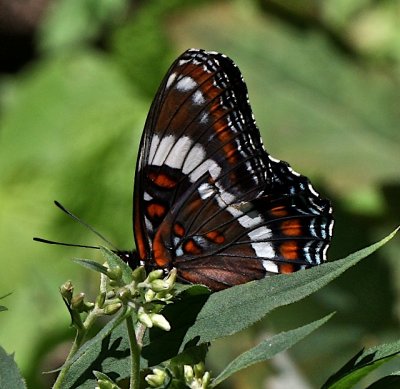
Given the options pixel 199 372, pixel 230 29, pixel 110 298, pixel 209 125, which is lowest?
pixel 199 372

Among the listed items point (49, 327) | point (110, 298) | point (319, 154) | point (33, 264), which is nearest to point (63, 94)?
point (33, 264)

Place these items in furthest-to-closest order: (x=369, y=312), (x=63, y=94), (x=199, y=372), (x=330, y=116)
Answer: (x=63, y=94)
(x=330, y=116)
(x=369, y=312)
(x=199, y=372)

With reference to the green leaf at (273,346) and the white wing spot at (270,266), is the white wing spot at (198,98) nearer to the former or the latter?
the white wing spot at (270,266)

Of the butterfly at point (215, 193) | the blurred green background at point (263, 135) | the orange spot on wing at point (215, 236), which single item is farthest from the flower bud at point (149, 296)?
the blurred green background at point (263, 135)

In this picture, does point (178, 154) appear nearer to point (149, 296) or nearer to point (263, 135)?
point (149, 296)

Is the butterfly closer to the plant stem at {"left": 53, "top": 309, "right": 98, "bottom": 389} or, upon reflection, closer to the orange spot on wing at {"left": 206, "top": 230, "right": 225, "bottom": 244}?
the orange spot on wing at {"left": 206, "top": 230, "right": 225, "bottom": 244}

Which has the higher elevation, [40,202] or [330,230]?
[40,202]

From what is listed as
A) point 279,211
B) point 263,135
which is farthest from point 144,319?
point 263,135

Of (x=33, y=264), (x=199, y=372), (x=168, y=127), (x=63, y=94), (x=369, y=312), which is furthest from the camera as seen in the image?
(x=63, y=94)

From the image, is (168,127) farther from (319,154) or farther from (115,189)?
(115,189)
